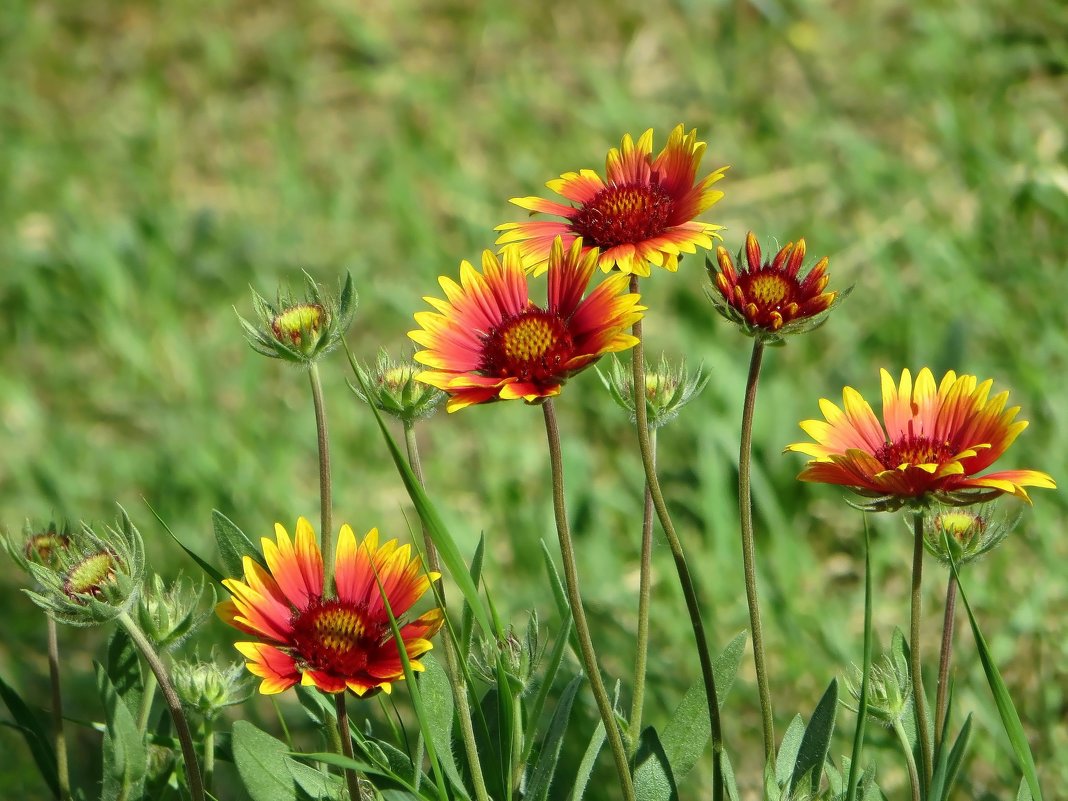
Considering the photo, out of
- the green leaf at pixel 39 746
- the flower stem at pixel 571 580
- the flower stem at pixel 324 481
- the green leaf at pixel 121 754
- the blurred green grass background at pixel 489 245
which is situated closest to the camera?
the flower stem at pixel 571 580

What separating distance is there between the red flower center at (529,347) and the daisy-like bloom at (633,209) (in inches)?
3.2

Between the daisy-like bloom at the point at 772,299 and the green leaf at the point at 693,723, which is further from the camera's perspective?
the green leaf at the point at 693,723

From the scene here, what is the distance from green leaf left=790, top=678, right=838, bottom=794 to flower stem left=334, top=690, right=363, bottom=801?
0.45 metres

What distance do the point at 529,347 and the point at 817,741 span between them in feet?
1.70

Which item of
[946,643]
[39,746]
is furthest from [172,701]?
[946,643]

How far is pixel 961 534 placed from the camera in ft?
4.25

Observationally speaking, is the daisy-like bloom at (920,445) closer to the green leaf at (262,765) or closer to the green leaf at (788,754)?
the green leaf at (788,754)

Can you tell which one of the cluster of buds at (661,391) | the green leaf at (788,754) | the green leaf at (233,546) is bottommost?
the green leaf at (788,754)

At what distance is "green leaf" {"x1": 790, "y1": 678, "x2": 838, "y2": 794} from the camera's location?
4.18ft

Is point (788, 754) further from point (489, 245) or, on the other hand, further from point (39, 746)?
point (489, 245)

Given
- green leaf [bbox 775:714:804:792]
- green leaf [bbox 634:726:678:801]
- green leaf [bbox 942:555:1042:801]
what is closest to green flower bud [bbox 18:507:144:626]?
green leaf [bbox 634:726:678:801]

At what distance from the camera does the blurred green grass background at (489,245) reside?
93.4 inches

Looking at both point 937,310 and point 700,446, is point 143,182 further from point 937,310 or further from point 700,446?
point 937,310

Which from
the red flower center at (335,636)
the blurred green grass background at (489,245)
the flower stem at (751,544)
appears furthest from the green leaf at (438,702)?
the blurred green grass background at (489,245)
